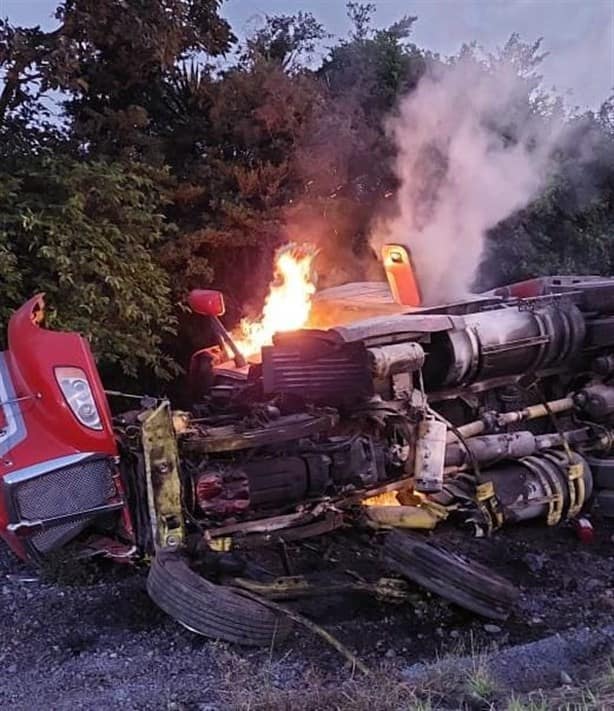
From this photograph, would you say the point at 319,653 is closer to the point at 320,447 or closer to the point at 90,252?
the point at 320,447

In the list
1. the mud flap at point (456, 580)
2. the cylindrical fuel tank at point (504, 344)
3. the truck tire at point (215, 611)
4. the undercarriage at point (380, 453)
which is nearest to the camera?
the truck tire at point (215, 611)

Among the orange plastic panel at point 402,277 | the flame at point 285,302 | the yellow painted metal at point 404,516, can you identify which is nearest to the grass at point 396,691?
the yellow painted metal at point 404,516

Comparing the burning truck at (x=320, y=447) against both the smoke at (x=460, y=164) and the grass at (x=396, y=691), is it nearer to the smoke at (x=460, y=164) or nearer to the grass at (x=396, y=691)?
the grass at (x=396, y=691)

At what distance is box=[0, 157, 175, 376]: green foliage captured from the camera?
7.31 m

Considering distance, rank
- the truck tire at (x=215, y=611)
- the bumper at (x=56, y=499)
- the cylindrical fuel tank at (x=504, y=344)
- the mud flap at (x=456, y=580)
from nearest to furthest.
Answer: the truck tire at (x=215, y=611) → the mud flap at (x=456, y=580) → the bumper at (x=56, y=499) → the cylindrical fuel tank at (x=504, y=344)

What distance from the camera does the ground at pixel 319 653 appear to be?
3457 mm

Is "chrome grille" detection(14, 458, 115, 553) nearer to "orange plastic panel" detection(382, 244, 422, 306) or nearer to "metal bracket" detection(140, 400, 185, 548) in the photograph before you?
"metal bracket" detection(140, 400, 185, 548)

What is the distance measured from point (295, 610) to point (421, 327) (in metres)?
2.04

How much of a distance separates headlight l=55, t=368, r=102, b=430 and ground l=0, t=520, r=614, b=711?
0.94 m

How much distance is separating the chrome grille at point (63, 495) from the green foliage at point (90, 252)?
2.80 meters

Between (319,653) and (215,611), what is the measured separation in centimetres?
53

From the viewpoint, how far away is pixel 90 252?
24.8ft

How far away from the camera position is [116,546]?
193 inches

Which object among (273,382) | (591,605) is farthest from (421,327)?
(591,605)
